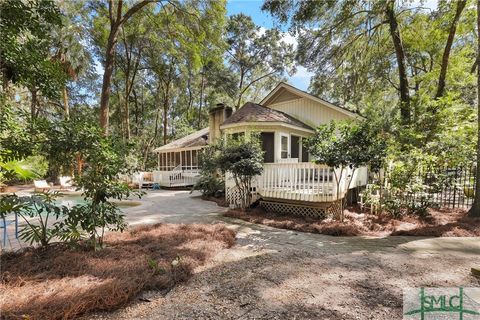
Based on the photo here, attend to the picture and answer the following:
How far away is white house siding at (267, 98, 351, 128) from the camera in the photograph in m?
12.9

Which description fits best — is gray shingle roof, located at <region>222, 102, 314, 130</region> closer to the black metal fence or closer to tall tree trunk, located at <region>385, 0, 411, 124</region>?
tall tree trunk, located at <region>385, 0, 411, 124</region>

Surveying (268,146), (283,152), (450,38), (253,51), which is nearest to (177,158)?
(268,146)

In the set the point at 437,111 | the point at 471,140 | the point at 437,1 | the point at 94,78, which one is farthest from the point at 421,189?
the point at 94,78

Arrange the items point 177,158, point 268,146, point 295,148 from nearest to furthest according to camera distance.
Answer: point 268,146 → point 295,148 → point 177,158

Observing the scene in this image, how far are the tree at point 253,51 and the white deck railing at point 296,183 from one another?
19.8m

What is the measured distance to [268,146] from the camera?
11.4m

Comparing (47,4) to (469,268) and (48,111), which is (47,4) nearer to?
(469,268)

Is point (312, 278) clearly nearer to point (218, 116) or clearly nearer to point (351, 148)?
point (351, 148)

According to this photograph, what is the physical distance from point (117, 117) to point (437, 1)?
3011 centimetres

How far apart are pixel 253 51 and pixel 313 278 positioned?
26.2m

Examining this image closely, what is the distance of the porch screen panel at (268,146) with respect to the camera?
11336 mm
